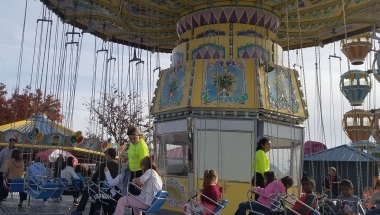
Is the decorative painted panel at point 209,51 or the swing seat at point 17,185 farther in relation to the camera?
the decorative painted panel at point 209,51

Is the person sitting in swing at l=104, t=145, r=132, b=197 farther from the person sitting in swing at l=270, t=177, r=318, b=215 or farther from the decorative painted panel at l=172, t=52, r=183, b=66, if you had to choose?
the decorative painted panel at l=172, t=52, r=183, b=66

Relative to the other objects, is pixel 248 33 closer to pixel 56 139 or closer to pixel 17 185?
pixel 17 185

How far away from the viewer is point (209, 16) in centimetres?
1105

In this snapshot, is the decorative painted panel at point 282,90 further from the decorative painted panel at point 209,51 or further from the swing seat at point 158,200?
the swing seat at point 158,200

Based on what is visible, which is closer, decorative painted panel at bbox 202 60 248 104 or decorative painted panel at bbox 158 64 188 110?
decorative painted panel at bbox 202 60 248 104

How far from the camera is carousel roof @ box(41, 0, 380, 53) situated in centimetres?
1109

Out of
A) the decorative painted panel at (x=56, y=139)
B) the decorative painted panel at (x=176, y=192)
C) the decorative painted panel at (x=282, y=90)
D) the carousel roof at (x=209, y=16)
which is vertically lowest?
the decorative painted panel at (x=176, y=192)

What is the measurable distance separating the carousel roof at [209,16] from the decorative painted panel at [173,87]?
1416mm

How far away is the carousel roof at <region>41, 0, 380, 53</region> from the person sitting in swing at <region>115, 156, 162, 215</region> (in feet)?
18.1

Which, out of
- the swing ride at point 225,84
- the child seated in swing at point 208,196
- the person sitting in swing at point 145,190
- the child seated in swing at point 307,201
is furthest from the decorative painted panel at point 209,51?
the child seated in swing at point 307,201

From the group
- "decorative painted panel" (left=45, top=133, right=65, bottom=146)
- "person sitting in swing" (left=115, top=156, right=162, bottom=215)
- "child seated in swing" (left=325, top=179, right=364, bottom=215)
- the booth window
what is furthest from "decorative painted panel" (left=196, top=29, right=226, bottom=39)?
"decorative painted panel" (left=45, top=133, right=65, bottom=146)

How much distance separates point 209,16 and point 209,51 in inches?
A: 36.2

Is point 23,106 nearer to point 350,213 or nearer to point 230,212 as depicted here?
point 230,212

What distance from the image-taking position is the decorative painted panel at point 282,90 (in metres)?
10.5
